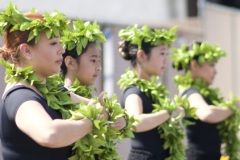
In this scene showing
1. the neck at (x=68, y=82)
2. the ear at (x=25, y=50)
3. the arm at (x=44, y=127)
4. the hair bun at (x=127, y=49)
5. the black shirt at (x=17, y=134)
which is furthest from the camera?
the hair bun at (x=127, y=49)

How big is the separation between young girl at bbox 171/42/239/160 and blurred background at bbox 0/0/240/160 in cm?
56

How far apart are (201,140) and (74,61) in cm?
168

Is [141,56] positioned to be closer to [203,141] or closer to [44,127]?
[203,141]

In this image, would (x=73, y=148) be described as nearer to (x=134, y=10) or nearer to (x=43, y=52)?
(x=43, y=52)

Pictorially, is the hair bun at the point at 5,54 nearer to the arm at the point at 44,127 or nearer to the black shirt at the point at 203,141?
the arm at the point at 44,127

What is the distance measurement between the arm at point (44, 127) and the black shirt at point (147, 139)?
1.55m

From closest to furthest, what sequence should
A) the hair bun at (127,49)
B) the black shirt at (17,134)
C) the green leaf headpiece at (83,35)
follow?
the black shirt at (17,134)
the green leaf headpiece at (83,35)
the hair bun at (127,49)

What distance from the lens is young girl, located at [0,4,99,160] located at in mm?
2613

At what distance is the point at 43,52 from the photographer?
294 cm

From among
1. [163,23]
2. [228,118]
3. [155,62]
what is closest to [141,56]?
[155,62]

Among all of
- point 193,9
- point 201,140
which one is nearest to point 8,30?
point 201,140

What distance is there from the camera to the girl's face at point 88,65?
3.75 metres

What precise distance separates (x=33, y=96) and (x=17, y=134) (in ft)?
0.60

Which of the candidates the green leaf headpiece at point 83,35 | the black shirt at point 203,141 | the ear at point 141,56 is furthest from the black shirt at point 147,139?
the black shirt at point 203,141
